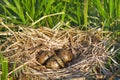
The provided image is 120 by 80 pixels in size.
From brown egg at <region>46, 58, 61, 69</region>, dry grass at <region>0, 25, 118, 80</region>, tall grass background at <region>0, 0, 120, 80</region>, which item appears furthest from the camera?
tall grass background at <region>0, 0, 120, 80</region>

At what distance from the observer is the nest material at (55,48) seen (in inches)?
121

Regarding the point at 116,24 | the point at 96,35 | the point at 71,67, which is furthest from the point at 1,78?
the point at 116,24

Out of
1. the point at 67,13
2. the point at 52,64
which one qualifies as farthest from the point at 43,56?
the point at 67,13

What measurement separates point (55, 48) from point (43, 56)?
0.19 metres

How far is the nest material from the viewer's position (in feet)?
10.1

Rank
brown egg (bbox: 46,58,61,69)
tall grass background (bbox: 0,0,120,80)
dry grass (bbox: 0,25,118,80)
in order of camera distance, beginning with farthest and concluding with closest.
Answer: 1. tall grass background (bbox: 0,0,120,80)
2. brown egg (bbox: 46,58,61,69)
3. dry grass (bbox: 0,25,118,80)

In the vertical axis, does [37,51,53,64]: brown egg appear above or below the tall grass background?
below

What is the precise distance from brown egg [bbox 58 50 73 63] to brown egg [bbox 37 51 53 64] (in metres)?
0.10

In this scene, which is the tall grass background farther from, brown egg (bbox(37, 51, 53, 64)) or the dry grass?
brown egg (bbox(37, 51, 53, 64))

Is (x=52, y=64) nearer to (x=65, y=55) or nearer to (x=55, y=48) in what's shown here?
(x=65, y=55)

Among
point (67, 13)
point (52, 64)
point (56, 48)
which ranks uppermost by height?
point (67, 13)

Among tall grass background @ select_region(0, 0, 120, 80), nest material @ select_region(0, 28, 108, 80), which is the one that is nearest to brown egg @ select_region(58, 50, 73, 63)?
nest material @ select_region(0, 28, 108, 80)

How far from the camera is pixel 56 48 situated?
347 centimetres

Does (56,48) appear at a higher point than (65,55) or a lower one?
higher
